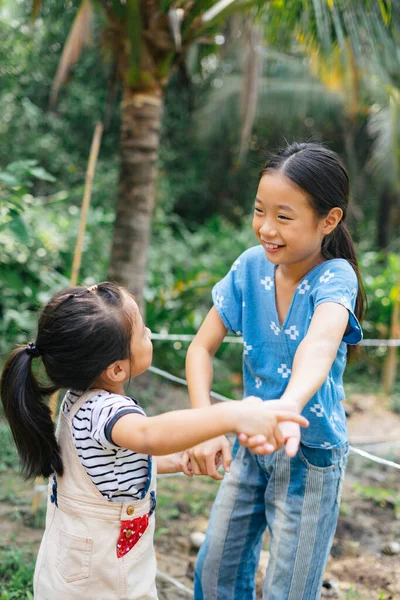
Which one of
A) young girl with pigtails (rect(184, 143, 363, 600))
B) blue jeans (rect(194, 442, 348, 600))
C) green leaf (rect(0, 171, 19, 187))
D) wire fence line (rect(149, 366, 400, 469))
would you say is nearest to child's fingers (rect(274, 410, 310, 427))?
young girl with pigtails (rect(184, 143, 363, 600))

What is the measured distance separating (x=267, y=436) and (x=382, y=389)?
19.9ft

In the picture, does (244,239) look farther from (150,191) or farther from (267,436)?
(267,436)

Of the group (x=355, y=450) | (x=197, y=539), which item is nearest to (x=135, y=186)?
(x=197, y=539)

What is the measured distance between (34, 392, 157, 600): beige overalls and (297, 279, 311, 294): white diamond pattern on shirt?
1.89ft

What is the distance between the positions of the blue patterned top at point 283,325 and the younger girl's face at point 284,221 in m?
0.10

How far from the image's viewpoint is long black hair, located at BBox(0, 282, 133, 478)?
151 centimetres

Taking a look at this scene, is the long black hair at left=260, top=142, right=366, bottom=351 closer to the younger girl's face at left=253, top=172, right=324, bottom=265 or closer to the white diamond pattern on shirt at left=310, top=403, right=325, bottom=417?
the younger girl's face at left=253, top=172, right=324, bottom=265

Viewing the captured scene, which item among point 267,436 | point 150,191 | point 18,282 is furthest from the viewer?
point 18,282

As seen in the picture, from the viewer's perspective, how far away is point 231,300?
1.86 m

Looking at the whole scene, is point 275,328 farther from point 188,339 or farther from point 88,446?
point 188,339

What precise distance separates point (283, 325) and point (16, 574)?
155cm

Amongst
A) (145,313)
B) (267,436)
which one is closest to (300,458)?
(267,436)

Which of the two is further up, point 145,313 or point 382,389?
point 145,313

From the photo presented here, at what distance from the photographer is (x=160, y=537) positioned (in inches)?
130
